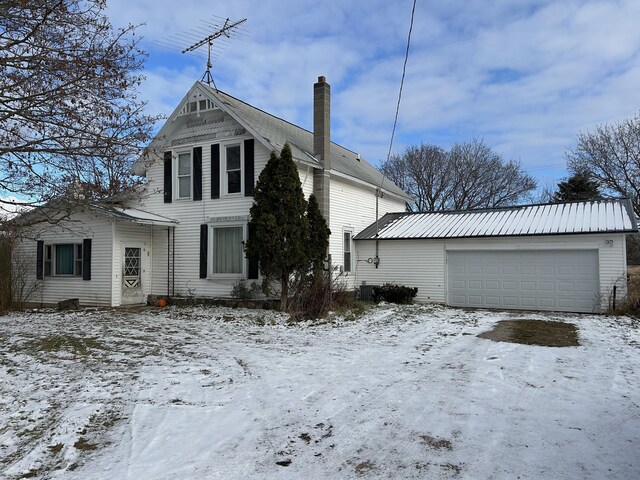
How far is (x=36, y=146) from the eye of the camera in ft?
28.0

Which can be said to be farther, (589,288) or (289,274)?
(589,288)

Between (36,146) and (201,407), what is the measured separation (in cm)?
624

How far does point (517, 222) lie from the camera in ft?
54.0

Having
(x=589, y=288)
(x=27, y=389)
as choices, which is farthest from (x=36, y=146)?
(x=589, y=288)

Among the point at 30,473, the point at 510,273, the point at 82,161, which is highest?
the point at 82,161

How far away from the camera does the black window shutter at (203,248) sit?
15.7 meters

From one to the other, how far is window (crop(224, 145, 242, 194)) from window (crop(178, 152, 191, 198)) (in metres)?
1.73

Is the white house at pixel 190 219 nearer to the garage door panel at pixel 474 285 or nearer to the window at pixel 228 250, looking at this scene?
the window at pixel 228 250

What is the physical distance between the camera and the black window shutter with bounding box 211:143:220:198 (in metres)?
15.6

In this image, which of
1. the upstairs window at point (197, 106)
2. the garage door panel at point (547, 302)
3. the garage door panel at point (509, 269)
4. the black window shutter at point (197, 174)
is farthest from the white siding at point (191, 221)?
the garage door panel at point (547, 302)

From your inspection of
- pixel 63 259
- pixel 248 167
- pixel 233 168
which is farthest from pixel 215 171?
pixel 63 259

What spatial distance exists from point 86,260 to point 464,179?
29796 millimetres

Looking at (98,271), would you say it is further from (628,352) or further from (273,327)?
(628,352)

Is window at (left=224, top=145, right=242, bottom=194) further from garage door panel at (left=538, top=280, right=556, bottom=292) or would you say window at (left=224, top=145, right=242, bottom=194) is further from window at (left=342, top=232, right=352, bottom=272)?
garage door panel at (left=538, top=280, right=556, bottom=292)
